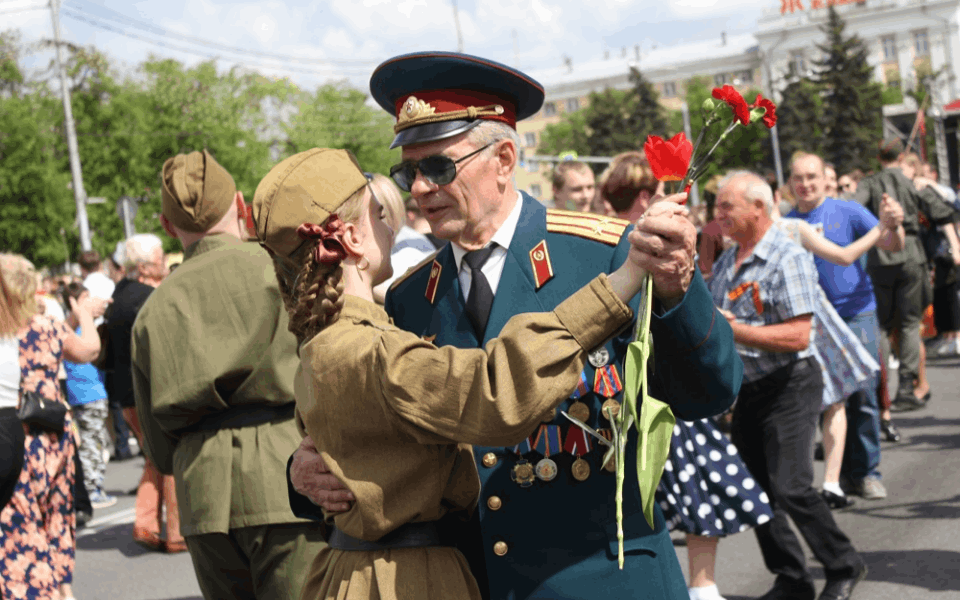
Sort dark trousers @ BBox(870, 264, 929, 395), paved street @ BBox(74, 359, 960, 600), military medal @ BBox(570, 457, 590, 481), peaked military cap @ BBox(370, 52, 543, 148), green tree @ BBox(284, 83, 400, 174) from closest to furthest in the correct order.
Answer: military medal @ BBox(570, 457, 590, 481)
peaked military cap @ BBox(370, 52, 543, 148)
paved street @ BBox(74, 359, 960, 600)
dark trousers @ BBox(870, 264, 929, 395)
green tree @ BBox(284, 83, 400, 174)

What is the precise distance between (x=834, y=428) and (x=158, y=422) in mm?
4653

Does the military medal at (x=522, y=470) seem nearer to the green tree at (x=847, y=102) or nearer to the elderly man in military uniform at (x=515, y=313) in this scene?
the elderly man in military uniform at (x=515, y=313)

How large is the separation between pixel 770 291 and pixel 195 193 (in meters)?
2.75

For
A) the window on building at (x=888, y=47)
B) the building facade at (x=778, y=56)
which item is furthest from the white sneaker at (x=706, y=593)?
the window on building at (x=888, y=47)

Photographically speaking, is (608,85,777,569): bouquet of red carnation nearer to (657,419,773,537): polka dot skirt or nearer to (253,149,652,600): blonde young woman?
(253,149,652,600): blonde young woman

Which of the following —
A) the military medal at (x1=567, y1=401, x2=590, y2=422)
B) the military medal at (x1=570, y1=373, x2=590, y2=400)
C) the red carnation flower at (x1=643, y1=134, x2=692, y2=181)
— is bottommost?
the military medal at (x1=567, y1=401, x2=590, y2=422)

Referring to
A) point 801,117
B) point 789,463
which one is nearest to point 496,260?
point 789,463

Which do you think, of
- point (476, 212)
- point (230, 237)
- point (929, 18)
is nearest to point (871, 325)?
point (230, 237)

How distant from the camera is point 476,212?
2.68 meters

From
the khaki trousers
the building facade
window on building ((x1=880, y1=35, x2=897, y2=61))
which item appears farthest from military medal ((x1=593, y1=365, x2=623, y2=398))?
window on building ((x1=880, y1=35, x2=897, y2=61))

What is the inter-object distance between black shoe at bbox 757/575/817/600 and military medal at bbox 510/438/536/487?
10.5ft

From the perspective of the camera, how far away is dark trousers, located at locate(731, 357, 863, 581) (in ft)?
17.2

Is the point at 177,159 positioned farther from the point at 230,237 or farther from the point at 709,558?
the point at 709,558

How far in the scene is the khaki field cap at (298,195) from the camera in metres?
2.58
